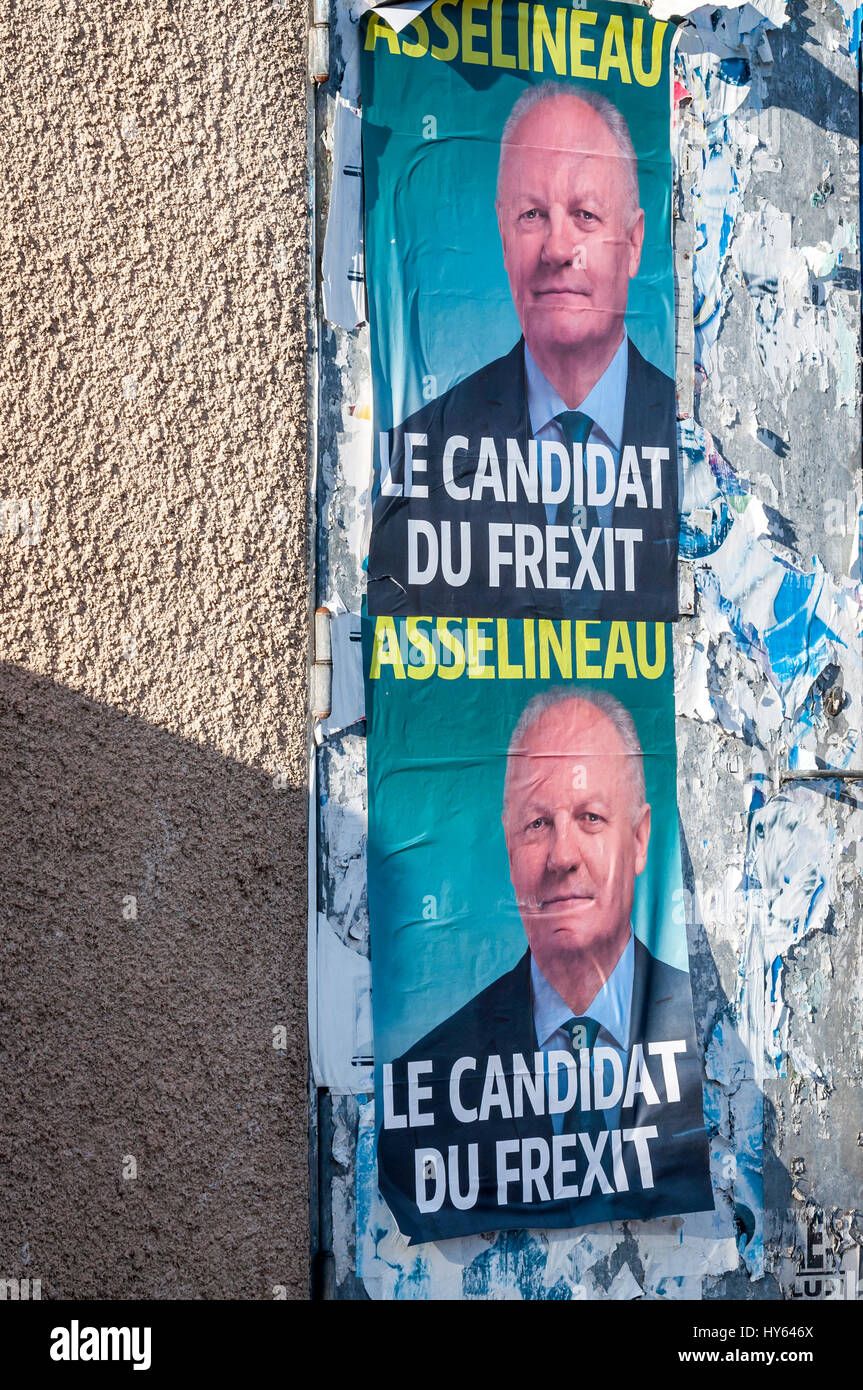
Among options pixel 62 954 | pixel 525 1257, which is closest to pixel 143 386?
pixel 62 954

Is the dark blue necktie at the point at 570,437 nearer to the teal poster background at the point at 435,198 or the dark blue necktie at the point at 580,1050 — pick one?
the teal poster background at the point at 435,198

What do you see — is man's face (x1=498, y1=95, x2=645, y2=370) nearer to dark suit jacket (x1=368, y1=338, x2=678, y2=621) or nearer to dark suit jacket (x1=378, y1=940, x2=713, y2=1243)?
dark suit jacket (x1=368, y1=338, x2=678, y2=621)

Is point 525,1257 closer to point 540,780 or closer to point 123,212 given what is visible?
point 540,780

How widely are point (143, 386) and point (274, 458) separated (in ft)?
1.16

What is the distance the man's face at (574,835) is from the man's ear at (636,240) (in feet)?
3.93

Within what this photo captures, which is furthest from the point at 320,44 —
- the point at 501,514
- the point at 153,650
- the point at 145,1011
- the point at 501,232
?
the point at 145,1011

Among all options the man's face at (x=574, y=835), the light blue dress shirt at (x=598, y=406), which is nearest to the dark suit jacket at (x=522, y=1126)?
the man's face at (x=574, y=835)

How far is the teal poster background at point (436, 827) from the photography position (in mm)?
2922

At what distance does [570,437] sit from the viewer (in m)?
3.10

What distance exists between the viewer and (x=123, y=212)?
110 inches

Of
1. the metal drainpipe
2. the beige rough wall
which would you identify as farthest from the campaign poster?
the metal drainpipe

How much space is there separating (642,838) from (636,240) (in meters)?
1.63

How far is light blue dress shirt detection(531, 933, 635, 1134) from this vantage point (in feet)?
9.80

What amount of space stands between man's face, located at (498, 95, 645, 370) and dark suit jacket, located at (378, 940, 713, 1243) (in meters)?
1.68
